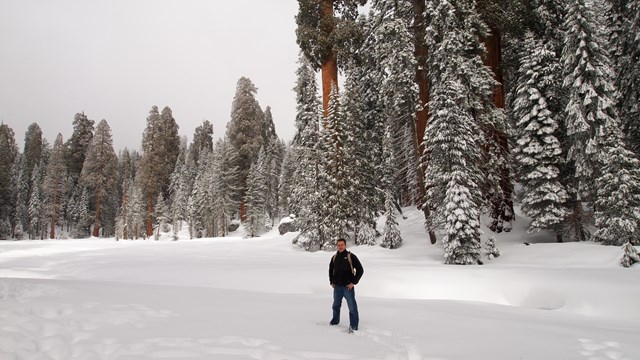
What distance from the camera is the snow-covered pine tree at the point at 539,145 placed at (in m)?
19.1

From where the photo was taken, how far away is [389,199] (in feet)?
75.6

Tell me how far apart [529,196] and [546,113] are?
4.56 metres

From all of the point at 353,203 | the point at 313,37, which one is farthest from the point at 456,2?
the point at 353,203

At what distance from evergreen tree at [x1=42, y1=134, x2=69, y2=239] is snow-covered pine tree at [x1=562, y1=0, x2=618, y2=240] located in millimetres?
65320

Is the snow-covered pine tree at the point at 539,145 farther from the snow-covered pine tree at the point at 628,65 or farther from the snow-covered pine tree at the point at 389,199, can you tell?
the snow-covered pine tree at the point at 389,199

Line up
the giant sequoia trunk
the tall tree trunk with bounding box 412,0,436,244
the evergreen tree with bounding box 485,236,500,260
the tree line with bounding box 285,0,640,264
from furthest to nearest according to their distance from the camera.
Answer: the giant sequoia trunk, the tall tree trunk with bounding box 412,0,436,244, the evergreen tree with bounding box 485,236,500,260, the tree line with bounding box 285,0,640,264

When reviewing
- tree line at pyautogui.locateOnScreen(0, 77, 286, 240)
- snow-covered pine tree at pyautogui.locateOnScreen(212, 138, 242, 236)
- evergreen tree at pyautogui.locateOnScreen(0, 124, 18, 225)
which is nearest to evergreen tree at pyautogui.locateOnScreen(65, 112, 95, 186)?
tree line at pyautogui.locateOnScreen(0, 77, 286, 240)

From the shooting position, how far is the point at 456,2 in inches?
782

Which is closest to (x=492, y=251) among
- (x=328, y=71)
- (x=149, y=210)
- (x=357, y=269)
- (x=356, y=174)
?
(x=356, y=174)

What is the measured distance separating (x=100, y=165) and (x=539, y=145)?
5471 centimetres

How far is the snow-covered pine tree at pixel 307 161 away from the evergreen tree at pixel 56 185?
4851cm

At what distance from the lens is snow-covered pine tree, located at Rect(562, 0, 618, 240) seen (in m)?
18.5

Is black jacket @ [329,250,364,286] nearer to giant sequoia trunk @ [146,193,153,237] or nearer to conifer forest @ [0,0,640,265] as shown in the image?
conifer forest @ [0,0,640,265]

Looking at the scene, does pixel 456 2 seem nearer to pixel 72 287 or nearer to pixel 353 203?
pixel 353 203
